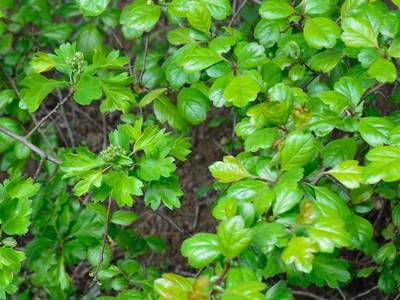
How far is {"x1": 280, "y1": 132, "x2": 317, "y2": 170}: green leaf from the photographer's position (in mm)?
1302

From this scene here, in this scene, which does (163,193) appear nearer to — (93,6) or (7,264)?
(7,264)

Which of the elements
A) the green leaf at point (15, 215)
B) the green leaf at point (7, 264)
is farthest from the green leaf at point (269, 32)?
the green leaf at point (7, 264)

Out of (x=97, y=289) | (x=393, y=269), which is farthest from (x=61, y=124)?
(x=393, y=269)

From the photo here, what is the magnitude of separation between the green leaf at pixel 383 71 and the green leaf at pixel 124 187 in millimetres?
645

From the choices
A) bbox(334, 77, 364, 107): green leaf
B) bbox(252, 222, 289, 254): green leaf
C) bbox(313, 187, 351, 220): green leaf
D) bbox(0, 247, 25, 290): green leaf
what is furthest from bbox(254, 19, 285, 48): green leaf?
bbox(0, 247, 25, 290): green leaf

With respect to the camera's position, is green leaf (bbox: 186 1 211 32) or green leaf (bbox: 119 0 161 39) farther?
→ green leaf (bbox: 119 0 161 39)

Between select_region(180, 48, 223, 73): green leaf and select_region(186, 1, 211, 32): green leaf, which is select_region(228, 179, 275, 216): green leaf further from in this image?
select_region(186, 1, 211, 32): green leaf

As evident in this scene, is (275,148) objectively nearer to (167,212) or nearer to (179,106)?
(179,106)

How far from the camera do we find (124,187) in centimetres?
155

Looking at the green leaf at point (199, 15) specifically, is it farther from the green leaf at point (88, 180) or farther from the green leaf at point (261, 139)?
the green leaf at point (88, 180)

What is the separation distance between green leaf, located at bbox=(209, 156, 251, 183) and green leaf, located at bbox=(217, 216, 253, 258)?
8.5 inches

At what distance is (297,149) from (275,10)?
491 mm

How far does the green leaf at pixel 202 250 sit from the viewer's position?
124cm

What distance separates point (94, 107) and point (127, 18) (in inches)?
71.6
